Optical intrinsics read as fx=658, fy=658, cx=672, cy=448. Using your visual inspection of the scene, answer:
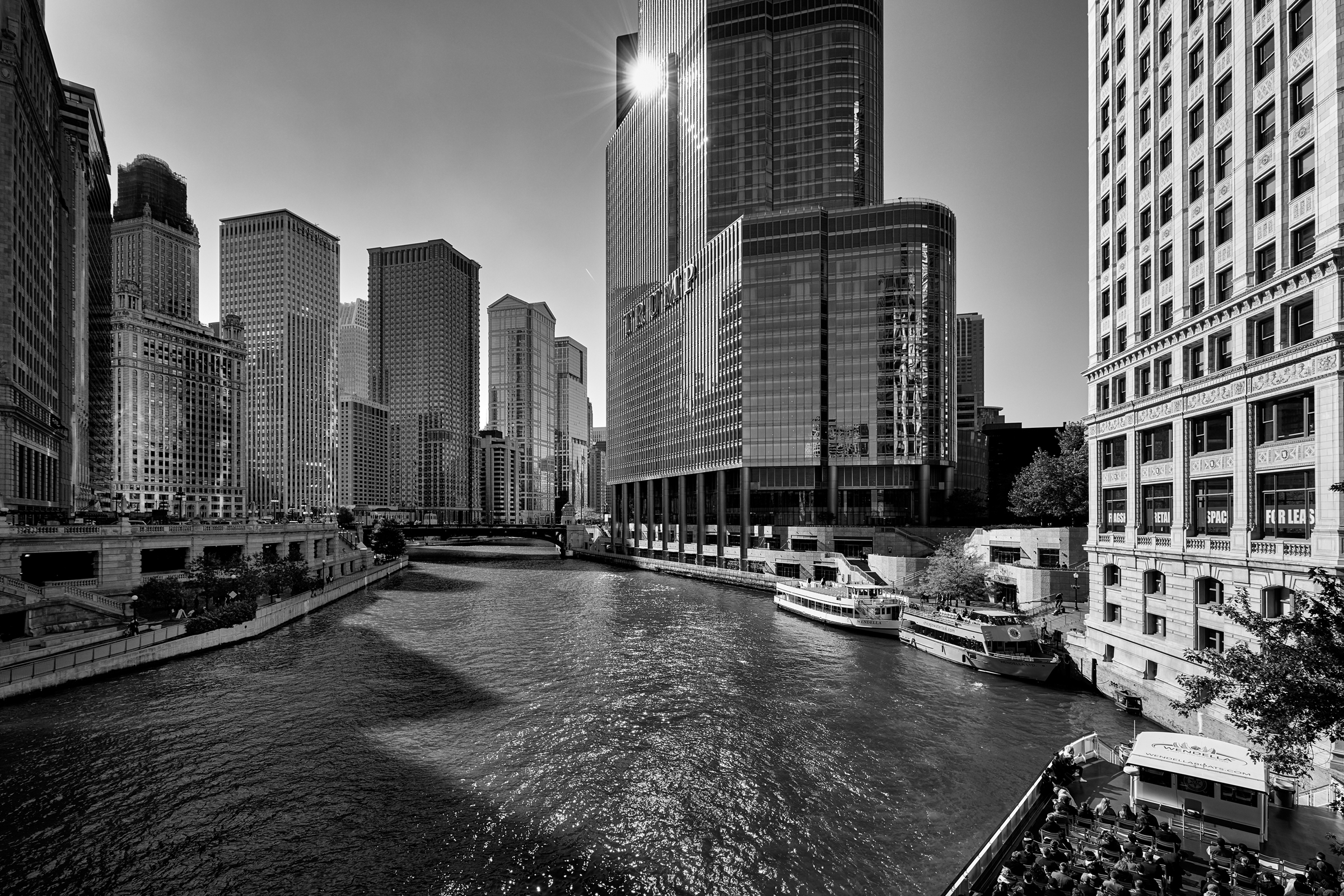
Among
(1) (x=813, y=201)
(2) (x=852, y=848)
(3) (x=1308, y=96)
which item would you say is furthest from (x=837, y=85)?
(2) (x=852, y=848)

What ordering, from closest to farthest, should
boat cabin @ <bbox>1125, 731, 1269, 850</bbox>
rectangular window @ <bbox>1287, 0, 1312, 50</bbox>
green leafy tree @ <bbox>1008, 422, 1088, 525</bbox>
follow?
boat cabin @ <bbox>1125, 731, 1269, 850</bbox>
rectangular window @ <bbox>1287, 0, 1312, 50</bbox>
green leafy tree @ <bbox>1008, 422, 1088, 525</bbox>

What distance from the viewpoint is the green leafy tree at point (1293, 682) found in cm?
2184

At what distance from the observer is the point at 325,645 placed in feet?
214

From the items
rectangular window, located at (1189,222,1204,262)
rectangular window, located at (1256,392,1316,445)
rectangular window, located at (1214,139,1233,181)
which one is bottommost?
rectangular window, located at (1256,392,1316,445)

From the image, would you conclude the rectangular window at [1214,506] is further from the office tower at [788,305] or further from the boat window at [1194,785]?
the office tower at [788,305]

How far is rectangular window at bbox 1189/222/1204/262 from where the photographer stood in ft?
133

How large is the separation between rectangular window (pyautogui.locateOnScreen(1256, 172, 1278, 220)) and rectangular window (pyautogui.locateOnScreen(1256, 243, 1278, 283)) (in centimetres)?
176

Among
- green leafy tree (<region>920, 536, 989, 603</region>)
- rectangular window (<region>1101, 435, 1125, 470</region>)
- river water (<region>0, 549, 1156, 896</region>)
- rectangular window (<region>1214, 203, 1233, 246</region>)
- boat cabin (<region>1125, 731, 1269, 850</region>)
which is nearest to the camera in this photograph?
boat cabin (<region>1125, 731, 1269, 850</region>)

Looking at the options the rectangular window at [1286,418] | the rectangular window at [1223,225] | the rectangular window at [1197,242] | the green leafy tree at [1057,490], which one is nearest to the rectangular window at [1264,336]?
the rectangular window at [1286,418]

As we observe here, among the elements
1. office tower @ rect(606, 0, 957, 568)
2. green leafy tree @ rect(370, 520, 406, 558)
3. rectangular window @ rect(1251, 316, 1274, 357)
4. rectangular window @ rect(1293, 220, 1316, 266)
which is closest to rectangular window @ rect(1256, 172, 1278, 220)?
rectangular window @ rect(1293, 220, 1316, 266)

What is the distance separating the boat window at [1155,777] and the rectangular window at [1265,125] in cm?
3229

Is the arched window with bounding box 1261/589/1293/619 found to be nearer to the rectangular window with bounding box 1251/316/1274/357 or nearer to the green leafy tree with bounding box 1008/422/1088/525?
the rectangular window with bounding box 1251/316/1274/357

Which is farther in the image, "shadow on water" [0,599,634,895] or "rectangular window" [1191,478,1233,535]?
"rectangular window" [1191,478,1233,535]

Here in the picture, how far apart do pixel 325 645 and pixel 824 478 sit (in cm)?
9711
